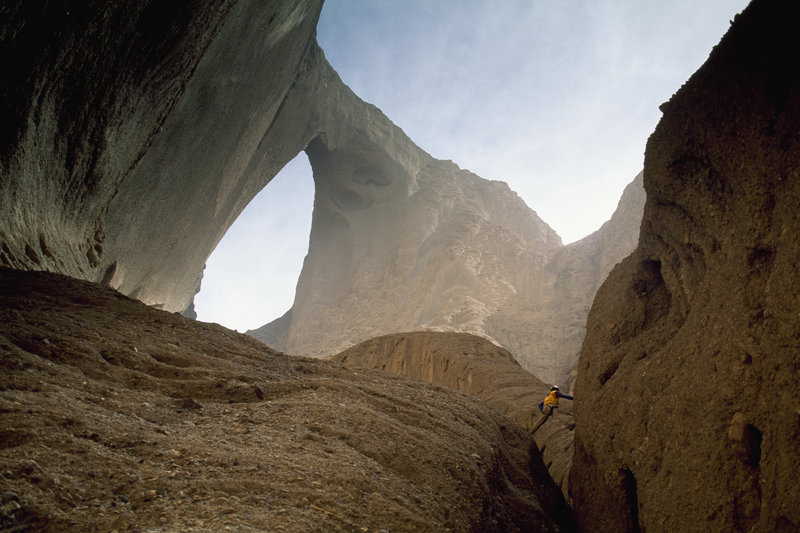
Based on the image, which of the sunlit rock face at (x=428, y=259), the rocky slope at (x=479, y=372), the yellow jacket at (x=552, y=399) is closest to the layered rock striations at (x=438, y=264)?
the sunlit rock face at (x=428, y=259)

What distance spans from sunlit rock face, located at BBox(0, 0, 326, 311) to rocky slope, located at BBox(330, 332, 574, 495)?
7026 mm

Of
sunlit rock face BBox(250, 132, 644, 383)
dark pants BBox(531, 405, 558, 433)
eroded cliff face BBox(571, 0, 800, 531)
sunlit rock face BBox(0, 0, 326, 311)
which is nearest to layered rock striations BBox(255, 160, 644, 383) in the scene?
sunlit rock face BBox(250, 132, 644, 383)

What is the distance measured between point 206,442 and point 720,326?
9.77 ft

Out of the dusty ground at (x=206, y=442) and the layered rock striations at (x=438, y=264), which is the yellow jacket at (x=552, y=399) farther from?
the layered rock striations at (x=438, y=264)

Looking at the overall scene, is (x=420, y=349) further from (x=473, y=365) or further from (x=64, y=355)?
(x=64, y=355)

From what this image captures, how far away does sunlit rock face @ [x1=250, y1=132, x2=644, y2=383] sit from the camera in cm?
2378

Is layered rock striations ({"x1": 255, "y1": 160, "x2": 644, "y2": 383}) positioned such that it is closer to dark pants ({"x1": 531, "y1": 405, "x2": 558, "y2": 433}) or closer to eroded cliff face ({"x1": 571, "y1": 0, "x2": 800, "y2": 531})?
dark pants ({"x1": 531, "y1": 405, "x2": 558, "y2": 433})

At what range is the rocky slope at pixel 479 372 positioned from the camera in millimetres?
6371

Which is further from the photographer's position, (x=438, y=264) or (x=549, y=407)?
(x=438, y=264)

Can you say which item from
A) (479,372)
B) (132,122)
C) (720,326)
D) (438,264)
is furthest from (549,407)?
(438,264)

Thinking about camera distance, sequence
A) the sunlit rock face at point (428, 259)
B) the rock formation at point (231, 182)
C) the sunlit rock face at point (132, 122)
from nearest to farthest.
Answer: the sunlit rock face at point (132, 122) < the rock formation at point (231, 182) < the sunlit rock face at point (428, 259)

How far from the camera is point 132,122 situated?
6988mm

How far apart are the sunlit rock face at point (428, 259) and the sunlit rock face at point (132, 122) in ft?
42.2

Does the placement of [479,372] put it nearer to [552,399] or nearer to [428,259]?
[552,399]
